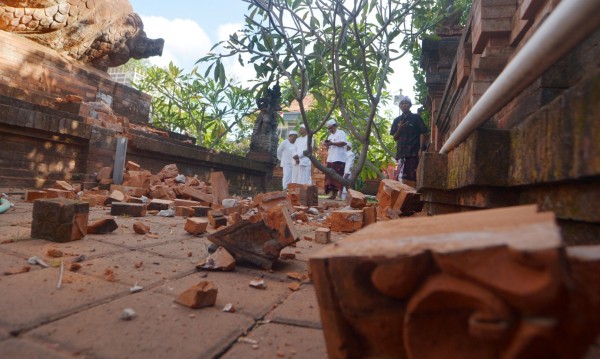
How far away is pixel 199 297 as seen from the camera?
1104 millimetres

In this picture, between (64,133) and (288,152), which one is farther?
(288,152)

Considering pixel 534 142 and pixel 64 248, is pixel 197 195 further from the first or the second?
pixel 534 142

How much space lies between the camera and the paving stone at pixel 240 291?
3.86 ft

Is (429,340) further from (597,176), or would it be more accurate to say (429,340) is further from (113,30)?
(113,30)

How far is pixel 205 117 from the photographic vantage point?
505 inches

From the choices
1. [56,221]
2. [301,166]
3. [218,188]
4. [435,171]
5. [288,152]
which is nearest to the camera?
[56,221]

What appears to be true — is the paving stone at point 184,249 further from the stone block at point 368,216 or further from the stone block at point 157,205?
the stone block at point 157,205

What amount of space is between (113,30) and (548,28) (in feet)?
28.8

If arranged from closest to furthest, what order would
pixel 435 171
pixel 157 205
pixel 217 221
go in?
pixel 435 171 < pixel 217 221 < pixel 157 205

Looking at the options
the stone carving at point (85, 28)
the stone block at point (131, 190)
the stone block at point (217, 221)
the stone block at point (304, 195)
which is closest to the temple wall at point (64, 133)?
the stone carving at point (85, 28)

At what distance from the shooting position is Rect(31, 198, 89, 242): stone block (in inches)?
73.2

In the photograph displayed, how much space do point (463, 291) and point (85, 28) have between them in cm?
868

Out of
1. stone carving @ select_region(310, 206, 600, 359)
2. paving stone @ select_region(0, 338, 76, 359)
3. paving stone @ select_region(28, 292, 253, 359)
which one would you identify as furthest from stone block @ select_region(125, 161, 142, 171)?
stone carving @ select_region(310, 206, 600, 359)

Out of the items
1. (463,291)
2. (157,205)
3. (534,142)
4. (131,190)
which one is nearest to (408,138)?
(157,205)
